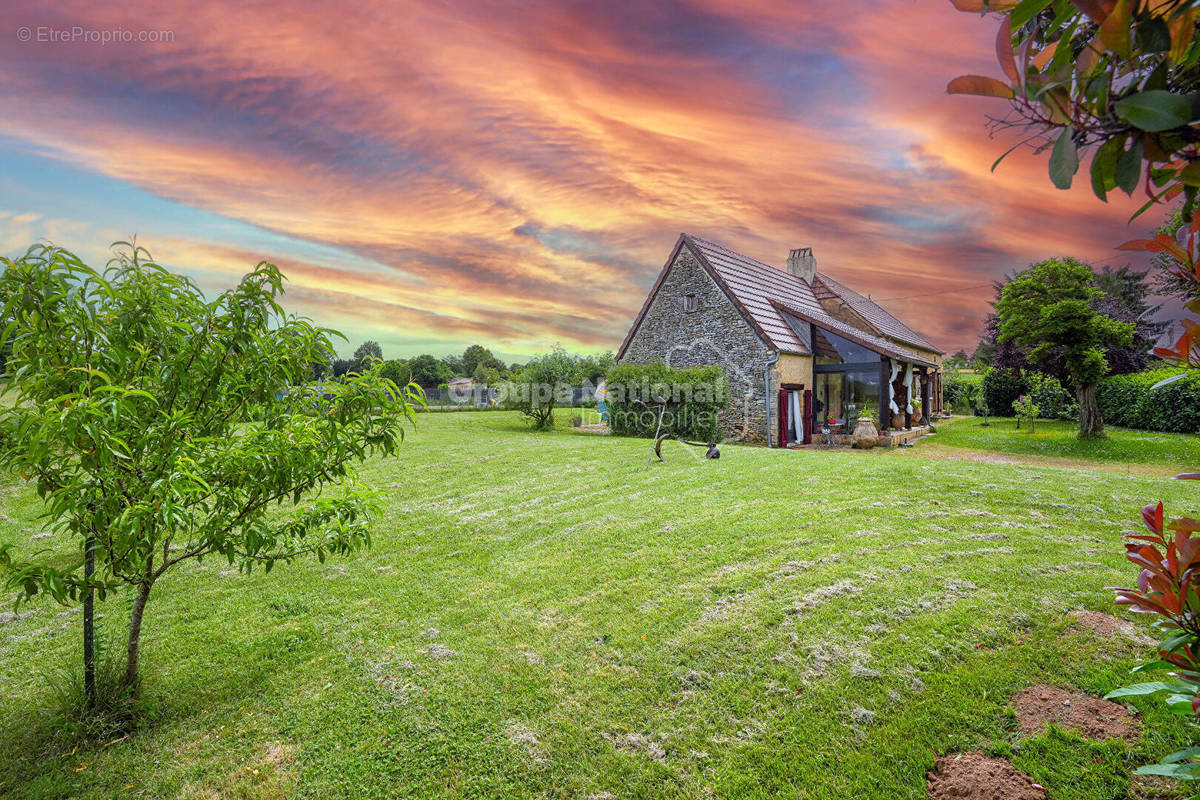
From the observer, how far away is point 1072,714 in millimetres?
3074

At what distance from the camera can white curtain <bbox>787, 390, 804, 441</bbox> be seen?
1841cm

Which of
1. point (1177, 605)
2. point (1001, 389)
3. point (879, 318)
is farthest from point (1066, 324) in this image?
point (1177, 605)

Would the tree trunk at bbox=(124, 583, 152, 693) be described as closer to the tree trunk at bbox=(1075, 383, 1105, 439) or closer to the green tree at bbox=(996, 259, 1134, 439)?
the green tree at bbox=(996, 259, 1134, 439)

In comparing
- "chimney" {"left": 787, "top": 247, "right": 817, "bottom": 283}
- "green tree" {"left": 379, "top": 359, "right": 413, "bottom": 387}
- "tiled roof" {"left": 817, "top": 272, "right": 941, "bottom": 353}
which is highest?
"chimney" {"left": 787, "top": 247, "right": 817, "bottom": 283}

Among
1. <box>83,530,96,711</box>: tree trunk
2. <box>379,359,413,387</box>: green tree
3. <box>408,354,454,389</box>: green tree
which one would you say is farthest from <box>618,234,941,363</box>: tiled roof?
<box>408,354,454,389</box>: green tree

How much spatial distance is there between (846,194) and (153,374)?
13.0 meters

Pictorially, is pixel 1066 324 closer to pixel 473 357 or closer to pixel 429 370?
pixel 429 370

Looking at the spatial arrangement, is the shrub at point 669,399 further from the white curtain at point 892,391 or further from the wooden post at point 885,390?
the white curtain at point 892,391

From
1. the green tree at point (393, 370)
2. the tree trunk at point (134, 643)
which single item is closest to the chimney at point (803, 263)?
the green tree at point (393, 370)

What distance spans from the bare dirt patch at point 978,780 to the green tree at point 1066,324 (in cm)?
1779

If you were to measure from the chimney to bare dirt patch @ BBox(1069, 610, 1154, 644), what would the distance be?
25.5 meters

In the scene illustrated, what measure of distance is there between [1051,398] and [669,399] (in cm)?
2070

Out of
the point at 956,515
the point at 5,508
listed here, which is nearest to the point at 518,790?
the point at 956,515

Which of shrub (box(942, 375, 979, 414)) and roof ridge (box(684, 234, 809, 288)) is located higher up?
roof ridge (box(684, 234, 809, 288))
